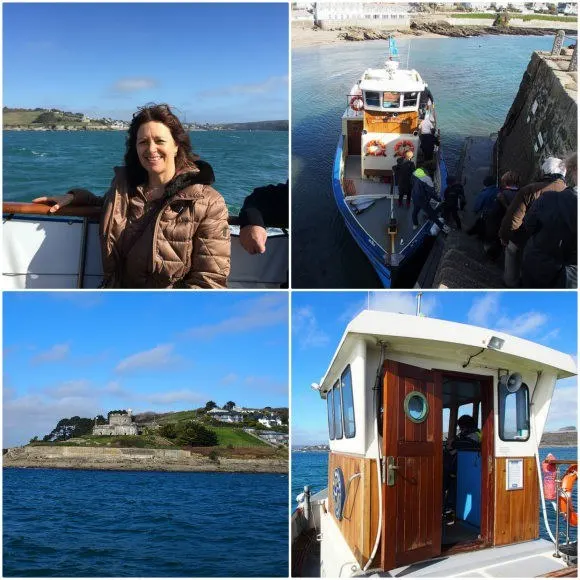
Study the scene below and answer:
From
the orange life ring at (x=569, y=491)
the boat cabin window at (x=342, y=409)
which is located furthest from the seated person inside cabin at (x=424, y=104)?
the orange life ring at (x=569, y=491)

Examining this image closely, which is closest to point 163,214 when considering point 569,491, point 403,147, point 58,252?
point 58,252

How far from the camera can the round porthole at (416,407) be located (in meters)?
3.82

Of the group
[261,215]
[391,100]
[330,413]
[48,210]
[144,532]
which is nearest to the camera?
[48,210]

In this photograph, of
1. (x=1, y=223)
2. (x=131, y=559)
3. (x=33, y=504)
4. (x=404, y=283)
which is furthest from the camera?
(x=33, y=504)

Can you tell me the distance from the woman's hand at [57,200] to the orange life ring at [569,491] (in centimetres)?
457

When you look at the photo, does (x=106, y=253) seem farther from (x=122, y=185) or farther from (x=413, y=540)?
(x=413, y=540)

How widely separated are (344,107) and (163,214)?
19614mm

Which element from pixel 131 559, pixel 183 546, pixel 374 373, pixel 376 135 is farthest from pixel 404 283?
pixel 183 546

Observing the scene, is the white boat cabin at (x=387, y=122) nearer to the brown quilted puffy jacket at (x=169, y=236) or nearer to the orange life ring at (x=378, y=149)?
the orange life ring at (x=378, y=149)

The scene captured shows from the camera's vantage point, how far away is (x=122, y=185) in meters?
3.51

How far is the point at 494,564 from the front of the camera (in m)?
3.88

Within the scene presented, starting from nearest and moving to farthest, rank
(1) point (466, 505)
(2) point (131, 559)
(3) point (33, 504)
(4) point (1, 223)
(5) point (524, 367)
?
(4) point (1, 223), (5) point (524, 367), (1) point (466, 505), (2) point (131, 559), (3) point (33, 504)

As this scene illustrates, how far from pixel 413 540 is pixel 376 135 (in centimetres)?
1140

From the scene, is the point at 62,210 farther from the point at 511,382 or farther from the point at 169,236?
the point at 511,382
